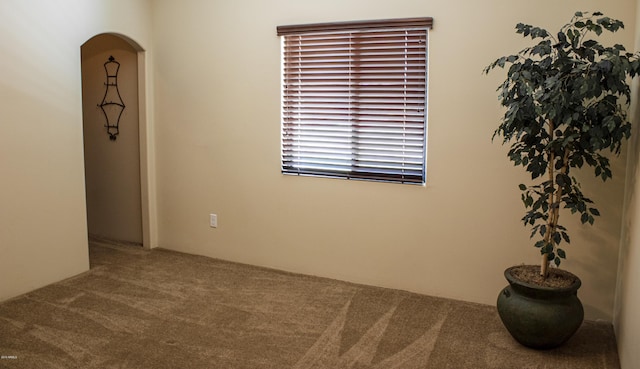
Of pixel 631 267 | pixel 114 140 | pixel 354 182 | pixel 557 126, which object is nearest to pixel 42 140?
pixel 114 140

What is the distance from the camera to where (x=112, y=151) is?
4.85m

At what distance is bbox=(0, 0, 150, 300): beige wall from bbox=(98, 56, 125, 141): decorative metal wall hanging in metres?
0.74

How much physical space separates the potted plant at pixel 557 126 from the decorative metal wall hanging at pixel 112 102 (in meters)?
3.36

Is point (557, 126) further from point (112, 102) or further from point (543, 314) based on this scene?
point (112, 102)

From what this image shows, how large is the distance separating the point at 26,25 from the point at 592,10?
3.45 metres

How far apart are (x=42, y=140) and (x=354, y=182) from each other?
215 cm

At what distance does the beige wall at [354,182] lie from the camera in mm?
3213

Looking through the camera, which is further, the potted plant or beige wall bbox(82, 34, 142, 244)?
beige wall bbox(82, 34, 142, 244)

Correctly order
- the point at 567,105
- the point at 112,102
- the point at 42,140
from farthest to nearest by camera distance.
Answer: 1. the point at 112,102
2. the point at 42,140
3. the point at 567,105

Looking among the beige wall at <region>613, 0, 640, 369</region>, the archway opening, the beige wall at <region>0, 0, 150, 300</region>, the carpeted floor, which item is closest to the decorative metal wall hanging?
the archway opening

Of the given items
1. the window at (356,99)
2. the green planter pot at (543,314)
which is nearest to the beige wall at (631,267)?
the green planter pot at (543,314)

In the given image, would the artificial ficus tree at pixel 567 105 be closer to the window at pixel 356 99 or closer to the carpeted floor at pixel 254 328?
the carpeted floor at pixel 254 328

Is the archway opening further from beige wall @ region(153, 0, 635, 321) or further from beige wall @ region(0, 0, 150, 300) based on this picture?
beige wall @ region(0, 0, 150, 300)

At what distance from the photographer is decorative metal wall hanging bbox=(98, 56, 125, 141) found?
4.70 meters
